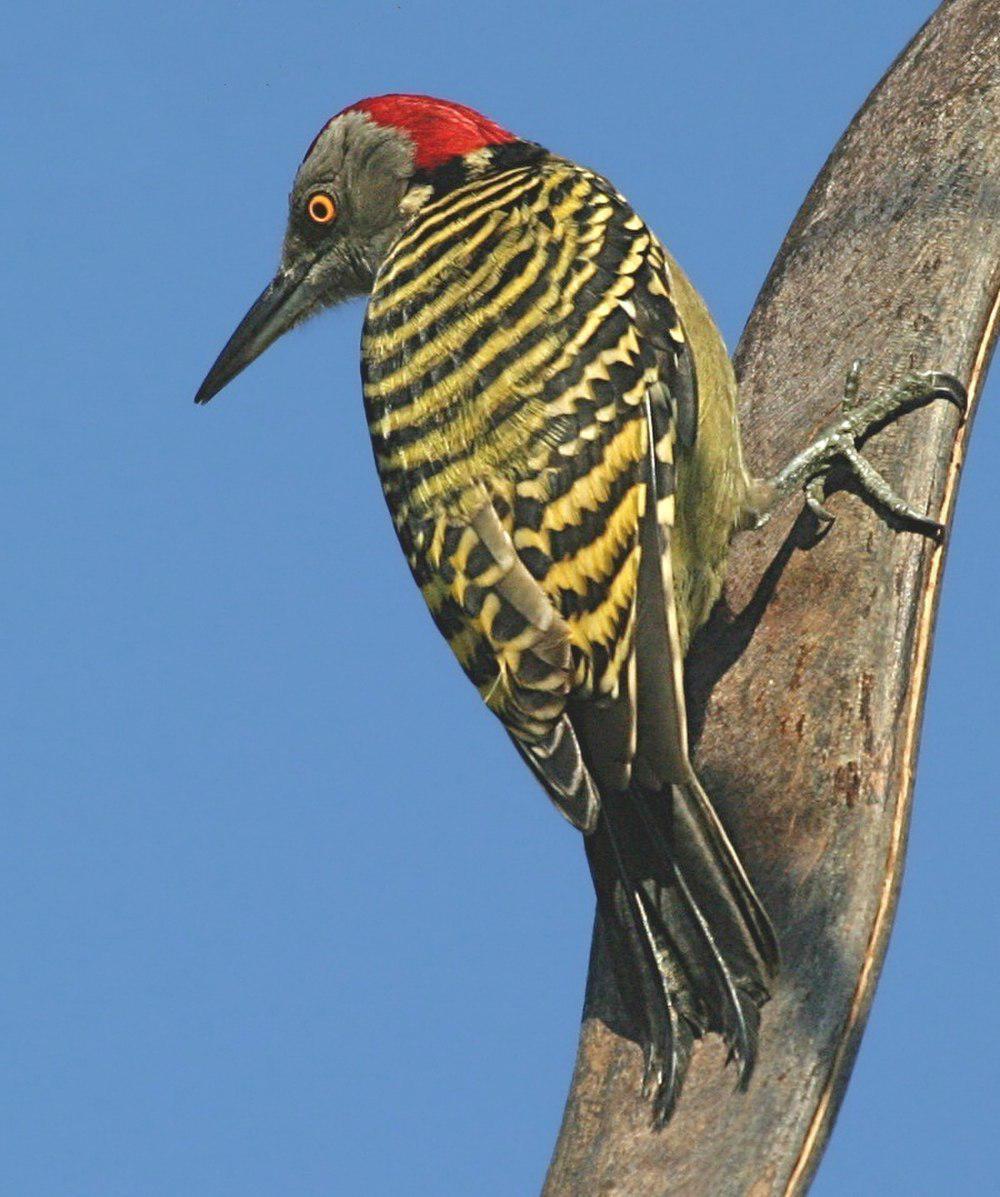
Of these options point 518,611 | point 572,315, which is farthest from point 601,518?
point 572,315

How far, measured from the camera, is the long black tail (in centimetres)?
387

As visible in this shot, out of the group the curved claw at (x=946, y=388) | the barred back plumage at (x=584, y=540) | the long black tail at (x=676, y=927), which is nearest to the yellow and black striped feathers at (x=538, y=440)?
the barred back plumage at (x=584, y=540)

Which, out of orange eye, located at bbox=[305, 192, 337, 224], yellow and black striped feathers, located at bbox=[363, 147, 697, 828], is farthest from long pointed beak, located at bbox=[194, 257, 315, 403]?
yellow and black striped feathers, located at bbox=[363, 147, 697, 828]

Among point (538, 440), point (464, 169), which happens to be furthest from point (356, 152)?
point (538, 440)

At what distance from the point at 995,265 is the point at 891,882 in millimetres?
1803

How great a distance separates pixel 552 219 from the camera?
4.79 m

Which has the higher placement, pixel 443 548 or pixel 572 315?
pixel 572 315

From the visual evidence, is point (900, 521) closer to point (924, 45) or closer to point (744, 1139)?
point (744, 1139)

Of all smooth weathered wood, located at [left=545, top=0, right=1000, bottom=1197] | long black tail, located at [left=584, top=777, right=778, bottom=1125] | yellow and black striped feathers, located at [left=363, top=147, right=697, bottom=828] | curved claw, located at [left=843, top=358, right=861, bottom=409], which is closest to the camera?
smooth weathered wood, located at [left=545, top=0, right=1000, bottom=1197]

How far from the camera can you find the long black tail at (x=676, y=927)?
387 cm

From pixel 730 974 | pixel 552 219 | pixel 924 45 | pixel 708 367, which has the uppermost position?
pixel 924 45

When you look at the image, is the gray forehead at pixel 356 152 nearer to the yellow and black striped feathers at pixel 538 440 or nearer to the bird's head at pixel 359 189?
the bird's head at pixel 359 189

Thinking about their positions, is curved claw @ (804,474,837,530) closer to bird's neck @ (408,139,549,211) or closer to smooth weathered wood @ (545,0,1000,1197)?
smooth weathered wood @ (545,0,1000,1197)

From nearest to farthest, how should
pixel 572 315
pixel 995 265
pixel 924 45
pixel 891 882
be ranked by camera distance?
pixel 891 882 → pixel 572 315 → pixel 995 265 → pixel 924 45
